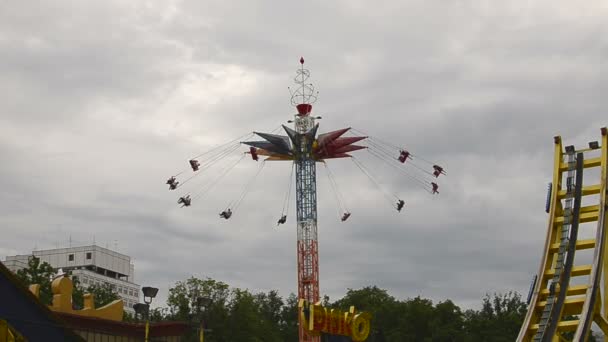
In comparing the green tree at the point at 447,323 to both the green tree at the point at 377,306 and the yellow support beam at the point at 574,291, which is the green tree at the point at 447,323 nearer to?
the green tree at the point at 377,306

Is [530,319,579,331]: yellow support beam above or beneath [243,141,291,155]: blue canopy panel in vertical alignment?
beneath

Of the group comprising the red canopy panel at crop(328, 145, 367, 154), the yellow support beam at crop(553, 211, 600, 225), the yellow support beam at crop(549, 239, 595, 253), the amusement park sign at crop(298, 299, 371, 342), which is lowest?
the amusement park sign at crop(298, 299, 371, 342)

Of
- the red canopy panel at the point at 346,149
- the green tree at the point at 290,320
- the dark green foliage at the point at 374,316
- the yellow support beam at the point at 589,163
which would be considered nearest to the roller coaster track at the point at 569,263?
the yellow support beam at the point at 589,163

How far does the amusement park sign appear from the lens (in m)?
49.3

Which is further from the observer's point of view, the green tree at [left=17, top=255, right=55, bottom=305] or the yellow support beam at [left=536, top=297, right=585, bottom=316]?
the green tree at [left=17, top=255, right=55, bottom=305]

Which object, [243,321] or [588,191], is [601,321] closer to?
[588,191]

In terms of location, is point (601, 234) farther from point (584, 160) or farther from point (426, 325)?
point (426, 325)

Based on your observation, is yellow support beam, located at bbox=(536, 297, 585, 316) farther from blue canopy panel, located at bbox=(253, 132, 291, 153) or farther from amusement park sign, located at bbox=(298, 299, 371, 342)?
blue canopy panel, located at bbox=(253, 132, 291, 153)

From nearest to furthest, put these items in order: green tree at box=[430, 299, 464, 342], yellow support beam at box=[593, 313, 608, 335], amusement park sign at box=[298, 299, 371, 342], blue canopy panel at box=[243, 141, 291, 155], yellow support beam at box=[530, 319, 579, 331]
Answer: yellow support beam at box=[530, 319, 579, 331]
yellow support beam at box=[593, 313, 608, 335]
amusement park sign at box=[298, 299, 371, 342]
blue canopy panel at box=[243, 141, 291, 155]
green tree at box=[430, 299, 464, 342]

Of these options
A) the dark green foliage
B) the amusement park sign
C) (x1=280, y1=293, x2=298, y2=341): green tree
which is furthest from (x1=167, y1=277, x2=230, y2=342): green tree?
the amusement park sign

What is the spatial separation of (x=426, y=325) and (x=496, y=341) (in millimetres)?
12371

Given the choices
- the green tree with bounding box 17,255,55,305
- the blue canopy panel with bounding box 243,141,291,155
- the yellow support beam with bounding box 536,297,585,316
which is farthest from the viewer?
the green tree with bounding box 17,255,55,305

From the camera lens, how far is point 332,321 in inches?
1993

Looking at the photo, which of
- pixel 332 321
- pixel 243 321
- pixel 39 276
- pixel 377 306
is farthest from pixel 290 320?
pixel 332 321
